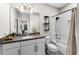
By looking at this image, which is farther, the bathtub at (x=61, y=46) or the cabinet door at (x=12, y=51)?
the bathtub at (x=61, y=46)

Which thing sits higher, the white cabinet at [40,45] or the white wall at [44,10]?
the white wall at [44,10]

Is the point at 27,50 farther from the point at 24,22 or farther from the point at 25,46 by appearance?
the point at 24,22

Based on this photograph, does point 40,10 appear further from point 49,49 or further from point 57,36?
point 49,49

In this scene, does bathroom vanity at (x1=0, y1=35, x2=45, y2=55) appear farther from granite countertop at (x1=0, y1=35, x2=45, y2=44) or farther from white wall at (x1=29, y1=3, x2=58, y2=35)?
white wall at (x1=29, y1=3, x2=58, y2=35)

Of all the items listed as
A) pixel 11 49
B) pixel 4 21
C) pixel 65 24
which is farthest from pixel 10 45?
pixel 65 24

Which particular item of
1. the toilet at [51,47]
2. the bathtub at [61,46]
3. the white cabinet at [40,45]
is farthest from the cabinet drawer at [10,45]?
the bathtub at [61,46]

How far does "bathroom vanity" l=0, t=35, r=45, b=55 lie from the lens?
1305 millimetres

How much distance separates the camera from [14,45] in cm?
133

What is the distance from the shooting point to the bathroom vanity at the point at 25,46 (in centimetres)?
130

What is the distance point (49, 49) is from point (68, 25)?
1.36 feet

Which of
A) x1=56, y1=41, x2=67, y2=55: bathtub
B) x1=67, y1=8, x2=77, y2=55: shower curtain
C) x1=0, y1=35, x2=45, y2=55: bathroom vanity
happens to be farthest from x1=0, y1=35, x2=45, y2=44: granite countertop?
x1=67, y1=8, x2=77, y2=55: shower curtain

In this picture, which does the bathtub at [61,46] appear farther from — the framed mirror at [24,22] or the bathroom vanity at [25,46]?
the framed mirror at [24,22]
